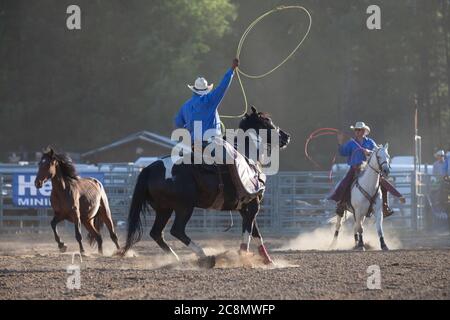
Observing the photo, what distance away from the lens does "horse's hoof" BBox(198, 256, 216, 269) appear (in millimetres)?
11086

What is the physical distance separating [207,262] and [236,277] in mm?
1316

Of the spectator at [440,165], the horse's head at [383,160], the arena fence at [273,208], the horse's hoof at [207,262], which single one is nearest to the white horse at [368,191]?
the horse's head at [383,160]

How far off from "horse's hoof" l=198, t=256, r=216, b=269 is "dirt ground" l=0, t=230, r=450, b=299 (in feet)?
0.40

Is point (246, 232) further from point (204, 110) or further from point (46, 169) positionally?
point (46, 169)

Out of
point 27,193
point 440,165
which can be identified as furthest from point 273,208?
point 27,193

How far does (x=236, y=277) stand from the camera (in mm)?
9836

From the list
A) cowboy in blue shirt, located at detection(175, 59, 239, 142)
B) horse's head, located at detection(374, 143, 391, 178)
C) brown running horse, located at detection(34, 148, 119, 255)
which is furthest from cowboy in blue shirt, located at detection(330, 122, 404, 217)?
cowboy in blue shirt, located at detection(175, 59, 239, 142)

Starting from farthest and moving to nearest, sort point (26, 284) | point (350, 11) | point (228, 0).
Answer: point (228, 0)
point (350, 11)
point (26, 284)

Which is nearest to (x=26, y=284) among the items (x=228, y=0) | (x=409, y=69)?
(x=409, y=69)

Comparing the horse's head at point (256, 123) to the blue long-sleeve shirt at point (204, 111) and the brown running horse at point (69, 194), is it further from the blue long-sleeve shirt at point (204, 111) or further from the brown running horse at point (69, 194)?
the brown running horse at point (69, 194)

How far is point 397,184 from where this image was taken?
2252 cm

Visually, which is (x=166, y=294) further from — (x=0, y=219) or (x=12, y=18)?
(x=12, y=18)

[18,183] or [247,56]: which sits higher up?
[247,56]
